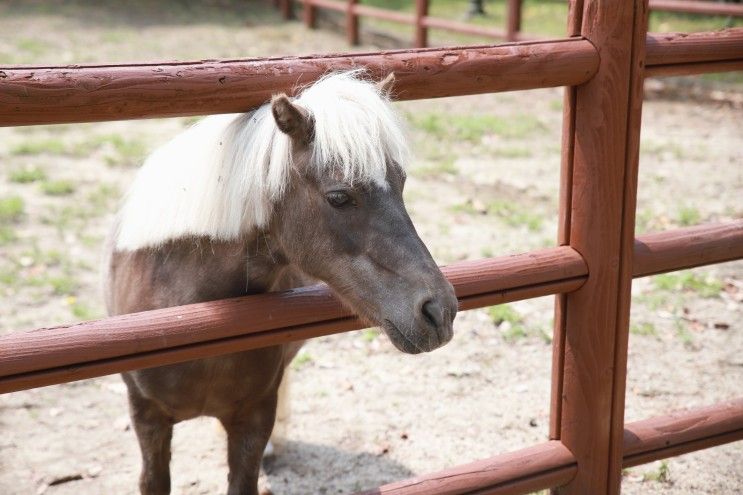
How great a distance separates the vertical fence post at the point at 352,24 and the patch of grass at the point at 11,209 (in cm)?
710

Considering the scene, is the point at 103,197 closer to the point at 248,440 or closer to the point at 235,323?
the point at 248,440

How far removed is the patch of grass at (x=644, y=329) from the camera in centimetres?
469

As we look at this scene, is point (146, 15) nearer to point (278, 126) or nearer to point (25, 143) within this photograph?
point (25, 143)

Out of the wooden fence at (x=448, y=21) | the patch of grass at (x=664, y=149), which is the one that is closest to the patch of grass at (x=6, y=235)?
the patch of grass at (x=664, y=149)

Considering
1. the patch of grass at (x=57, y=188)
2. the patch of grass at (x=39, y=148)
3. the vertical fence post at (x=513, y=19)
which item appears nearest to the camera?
the patch of grass at (x=57, y=188)

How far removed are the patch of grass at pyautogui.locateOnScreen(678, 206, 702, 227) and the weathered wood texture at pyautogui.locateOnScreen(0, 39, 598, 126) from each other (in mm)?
3854

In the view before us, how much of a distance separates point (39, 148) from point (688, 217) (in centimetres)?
540

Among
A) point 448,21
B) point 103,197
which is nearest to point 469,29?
point 448,21

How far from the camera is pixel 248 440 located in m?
2.78

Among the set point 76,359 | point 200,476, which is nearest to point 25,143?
point 200,476

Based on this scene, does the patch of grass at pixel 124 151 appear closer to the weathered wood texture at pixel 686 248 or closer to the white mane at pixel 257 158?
the white mane at pixel 257 158

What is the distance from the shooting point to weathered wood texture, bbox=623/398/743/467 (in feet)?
9.27

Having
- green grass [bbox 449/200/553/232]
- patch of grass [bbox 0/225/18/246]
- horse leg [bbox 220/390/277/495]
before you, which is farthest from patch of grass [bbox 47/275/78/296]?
green grass [bbox 449/200/553/232]

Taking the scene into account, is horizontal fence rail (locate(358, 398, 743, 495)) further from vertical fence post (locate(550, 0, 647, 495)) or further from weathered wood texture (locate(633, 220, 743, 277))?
weathered wood texture (locate(633, 220, 743, 277))
